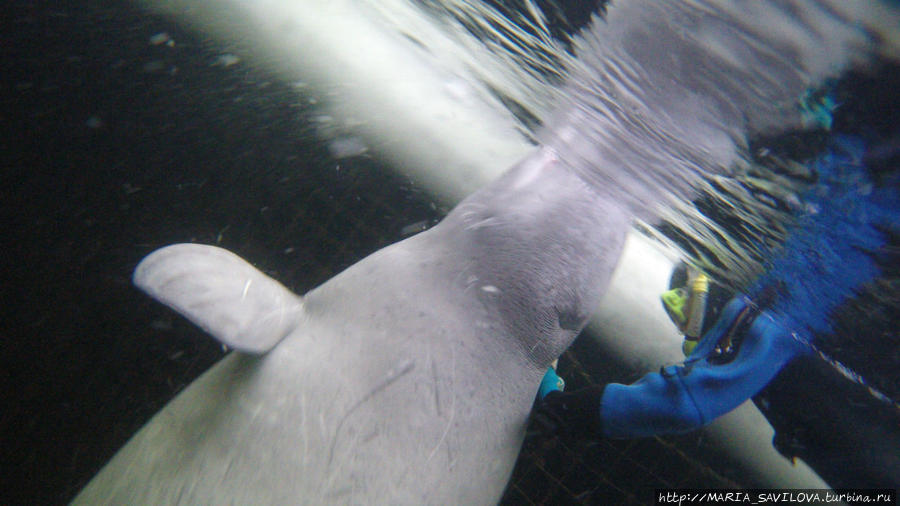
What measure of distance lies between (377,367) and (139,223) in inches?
169

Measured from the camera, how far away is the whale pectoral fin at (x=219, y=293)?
1886 mm

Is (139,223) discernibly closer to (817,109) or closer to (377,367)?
(377,367)

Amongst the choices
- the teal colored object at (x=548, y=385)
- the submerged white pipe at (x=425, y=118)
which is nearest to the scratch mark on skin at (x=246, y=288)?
the teal colored object at (x=548, y=385)

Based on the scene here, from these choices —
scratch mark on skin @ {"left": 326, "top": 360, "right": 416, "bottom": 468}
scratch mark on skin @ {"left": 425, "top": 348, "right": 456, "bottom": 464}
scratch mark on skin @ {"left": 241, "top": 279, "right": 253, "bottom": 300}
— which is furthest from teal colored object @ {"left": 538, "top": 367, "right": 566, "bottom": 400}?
scratch mark on skin @ {"left": 241, "top": 279, "right": 253, "bottom": 300}

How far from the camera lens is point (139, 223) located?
482 cm

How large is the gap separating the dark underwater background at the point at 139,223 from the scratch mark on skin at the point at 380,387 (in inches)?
114

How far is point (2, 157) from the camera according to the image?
4707mm

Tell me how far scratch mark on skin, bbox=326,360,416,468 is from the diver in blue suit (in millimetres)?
1485

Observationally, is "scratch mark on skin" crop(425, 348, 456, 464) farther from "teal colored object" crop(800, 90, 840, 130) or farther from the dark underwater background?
the dark underwater background

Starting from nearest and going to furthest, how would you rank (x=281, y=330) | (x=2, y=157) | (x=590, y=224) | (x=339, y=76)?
1. (x=281, y=330)
2. (x=590, y=224)
3. (x=2, y=157)
4. (x=339, y=76)

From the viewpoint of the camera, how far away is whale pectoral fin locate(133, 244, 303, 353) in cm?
189

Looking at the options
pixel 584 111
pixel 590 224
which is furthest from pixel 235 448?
pixel 584 111

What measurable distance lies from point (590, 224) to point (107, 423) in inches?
214

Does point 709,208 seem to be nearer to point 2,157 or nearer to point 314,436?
point 314,436
